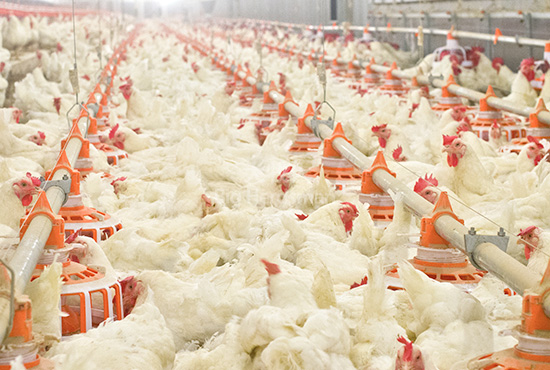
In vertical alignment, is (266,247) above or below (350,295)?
above

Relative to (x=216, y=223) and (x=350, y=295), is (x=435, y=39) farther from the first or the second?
(x=350, y=295)

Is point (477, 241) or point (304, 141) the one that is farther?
point (304, 141)

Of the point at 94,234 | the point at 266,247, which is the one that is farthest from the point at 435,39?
the point at 266,247

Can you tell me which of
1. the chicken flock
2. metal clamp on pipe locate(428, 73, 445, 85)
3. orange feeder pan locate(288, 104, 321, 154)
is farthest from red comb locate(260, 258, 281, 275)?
metal clamp on pipe locate(428, 73, 445, 85)

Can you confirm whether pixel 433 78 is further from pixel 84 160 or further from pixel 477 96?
pixel 84 160

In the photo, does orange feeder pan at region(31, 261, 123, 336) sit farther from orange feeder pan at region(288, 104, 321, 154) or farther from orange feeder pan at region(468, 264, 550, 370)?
orange feeder pan at region(288, 104, 321, 154)

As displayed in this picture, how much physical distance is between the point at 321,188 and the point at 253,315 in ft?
7.99

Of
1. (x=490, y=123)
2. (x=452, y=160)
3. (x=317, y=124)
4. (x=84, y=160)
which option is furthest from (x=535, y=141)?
(x=84, y=160)

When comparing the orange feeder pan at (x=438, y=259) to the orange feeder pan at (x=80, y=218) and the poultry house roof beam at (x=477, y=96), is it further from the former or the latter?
the poultry house roof beam at (x=477, y=96)

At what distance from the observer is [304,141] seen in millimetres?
6750

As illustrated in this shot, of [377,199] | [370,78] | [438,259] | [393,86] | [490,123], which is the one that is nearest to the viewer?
[438,259]

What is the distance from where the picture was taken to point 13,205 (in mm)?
4098

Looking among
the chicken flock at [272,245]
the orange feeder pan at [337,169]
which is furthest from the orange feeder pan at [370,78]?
the orange feeder pan at [337,169]

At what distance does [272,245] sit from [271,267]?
23 centimetres
